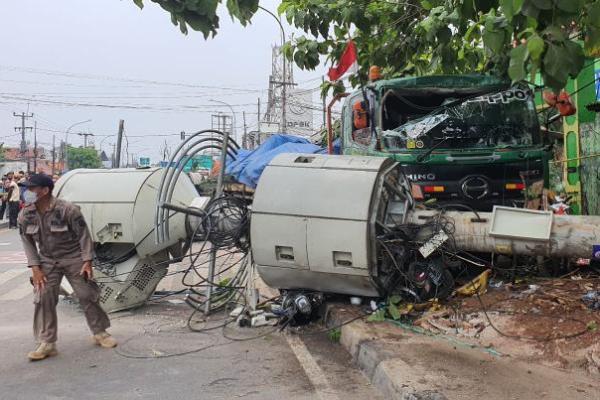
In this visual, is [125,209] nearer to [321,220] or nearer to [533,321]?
[321,220]

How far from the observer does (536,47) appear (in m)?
2.44

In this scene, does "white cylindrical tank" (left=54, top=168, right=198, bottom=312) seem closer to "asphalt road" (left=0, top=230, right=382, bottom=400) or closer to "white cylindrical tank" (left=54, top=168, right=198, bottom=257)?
"white cylindrical tank" (left=54, top=168, right=198, bottom=257)

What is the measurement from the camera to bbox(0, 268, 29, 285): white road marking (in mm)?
8992

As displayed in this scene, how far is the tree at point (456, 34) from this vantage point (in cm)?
252

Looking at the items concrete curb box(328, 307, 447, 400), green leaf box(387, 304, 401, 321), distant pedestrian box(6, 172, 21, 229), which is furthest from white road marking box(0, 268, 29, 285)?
distant pedestrian box(6, 172, 21, 229)

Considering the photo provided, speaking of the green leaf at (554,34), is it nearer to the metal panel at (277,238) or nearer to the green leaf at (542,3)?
the green leaf at (542,3)

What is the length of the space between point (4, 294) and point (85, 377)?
4117 millimetres

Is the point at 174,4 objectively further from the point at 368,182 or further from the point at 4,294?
the point at 4,294

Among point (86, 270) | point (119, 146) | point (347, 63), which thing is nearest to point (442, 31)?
point (347, 63)

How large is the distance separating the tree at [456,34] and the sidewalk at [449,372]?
205cm

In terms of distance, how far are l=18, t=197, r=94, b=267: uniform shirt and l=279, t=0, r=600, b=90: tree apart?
11.6ft

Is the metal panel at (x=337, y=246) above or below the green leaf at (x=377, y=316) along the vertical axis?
above

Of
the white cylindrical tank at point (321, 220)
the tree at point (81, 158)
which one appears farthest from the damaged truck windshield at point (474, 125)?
the tree at point (81, 158)

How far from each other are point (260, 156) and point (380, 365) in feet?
28.8
